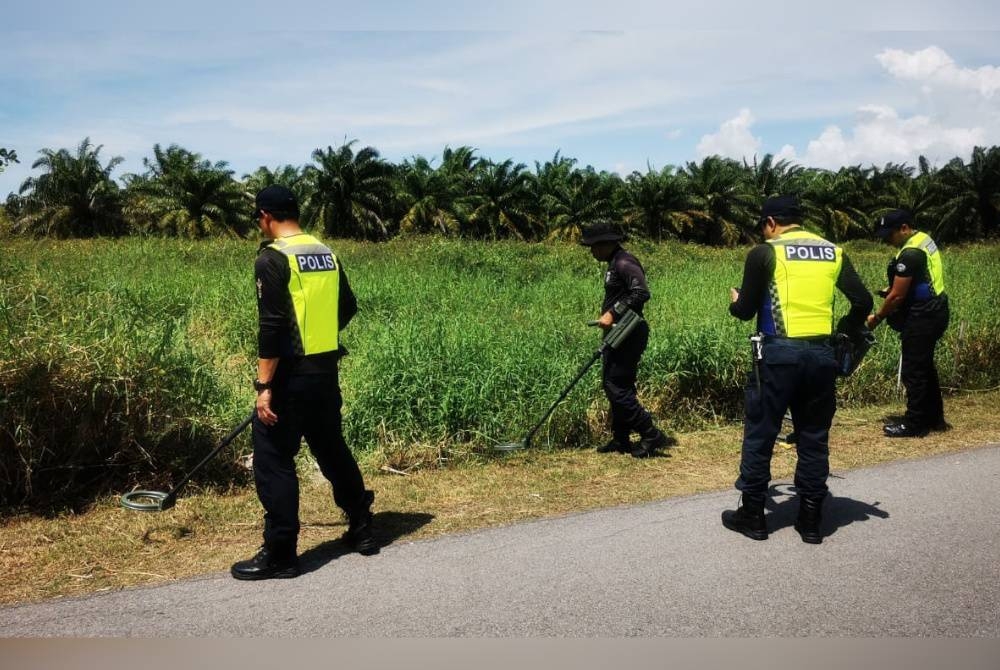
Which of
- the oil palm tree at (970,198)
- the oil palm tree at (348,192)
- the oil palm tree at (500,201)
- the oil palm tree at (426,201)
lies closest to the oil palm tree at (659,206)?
the oil palm tree at (500,201)

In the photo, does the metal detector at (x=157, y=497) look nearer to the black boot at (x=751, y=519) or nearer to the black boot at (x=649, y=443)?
the black boot at (x=751, y=519)

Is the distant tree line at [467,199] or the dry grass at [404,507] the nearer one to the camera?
the dry grass at [404,507]

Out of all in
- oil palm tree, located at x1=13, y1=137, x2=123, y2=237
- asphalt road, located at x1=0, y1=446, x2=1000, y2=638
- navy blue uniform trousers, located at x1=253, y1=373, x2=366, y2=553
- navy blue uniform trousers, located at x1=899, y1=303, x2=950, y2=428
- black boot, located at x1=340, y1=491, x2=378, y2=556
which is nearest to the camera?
asphalt road, located at x1=0, y1=446, x2=1000, y2=638

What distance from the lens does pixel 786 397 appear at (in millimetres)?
4430

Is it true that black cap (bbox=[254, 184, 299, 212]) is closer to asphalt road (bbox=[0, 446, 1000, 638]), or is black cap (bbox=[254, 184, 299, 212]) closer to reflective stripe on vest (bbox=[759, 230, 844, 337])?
asphalt road (bbox=[0, 446, 1000, 638])

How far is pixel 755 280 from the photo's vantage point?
4.41m

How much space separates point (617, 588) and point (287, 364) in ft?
6.48

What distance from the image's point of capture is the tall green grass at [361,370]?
5.15 m

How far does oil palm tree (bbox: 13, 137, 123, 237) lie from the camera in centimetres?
3253

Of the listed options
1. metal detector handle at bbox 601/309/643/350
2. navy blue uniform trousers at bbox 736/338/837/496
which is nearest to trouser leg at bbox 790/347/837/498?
navy blue uniform trousers at bbox 736/338/837/496

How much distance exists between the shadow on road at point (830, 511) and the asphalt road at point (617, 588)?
0.9 inches

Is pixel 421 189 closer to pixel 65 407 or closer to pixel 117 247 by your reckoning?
pixel 117 247

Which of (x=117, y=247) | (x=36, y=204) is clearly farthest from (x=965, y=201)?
(x=36, y=204)

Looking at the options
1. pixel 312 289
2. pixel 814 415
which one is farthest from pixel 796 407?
pixel 312 289
